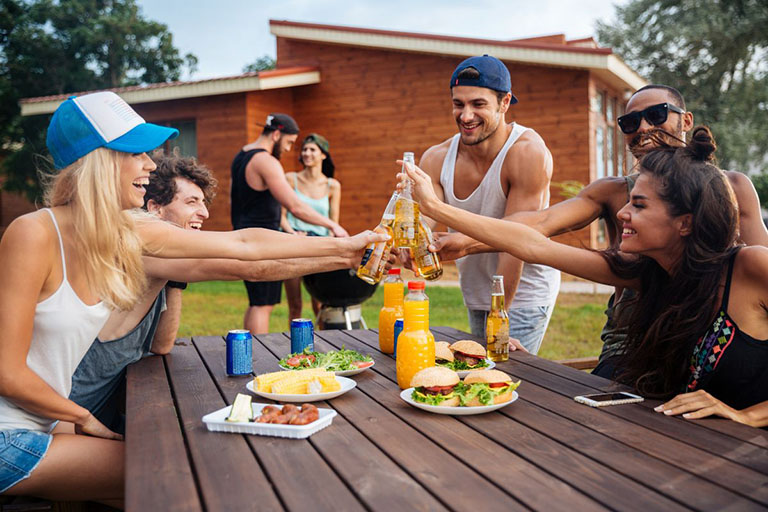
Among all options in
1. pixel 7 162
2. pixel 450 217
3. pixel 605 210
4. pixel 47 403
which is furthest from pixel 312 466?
pixel 7 162

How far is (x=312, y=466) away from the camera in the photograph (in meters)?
1.73

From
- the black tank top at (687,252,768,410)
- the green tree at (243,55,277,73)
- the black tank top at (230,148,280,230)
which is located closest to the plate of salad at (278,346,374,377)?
the black tank top at (687,252,768,410)

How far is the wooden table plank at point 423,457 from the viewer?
1.52m

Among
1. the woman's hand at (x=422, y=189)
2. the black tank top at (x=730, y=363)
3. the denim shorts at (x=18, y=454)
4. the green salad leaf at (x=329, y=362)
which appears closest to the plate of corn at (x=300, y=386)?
the green salad leaf at (x=329, y=362)

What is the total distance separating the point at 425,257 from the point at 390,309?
15.8 inches

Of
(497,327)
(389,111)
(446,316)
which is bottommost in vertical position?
(446,316)

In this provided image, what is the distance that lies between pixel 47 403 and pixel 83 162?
0.81 m

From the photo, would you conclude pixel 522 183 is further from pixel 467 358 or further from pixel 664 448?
pixel 664 448

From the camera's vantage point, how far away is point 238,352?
2.73 m

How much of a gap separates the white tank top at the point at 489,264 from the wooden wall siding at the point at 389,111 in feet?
29.1

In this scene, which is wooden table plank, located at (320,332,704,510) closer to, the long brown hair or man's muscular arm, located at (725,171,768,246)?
the long brown hair

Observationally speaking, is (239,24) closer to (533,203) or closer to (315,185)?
(315,185)

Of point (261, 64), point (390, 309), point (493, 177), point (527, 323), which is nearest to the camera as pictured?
point (390, 309)

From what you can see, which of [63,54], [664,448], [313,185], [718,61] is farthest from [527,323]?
[718,61]
